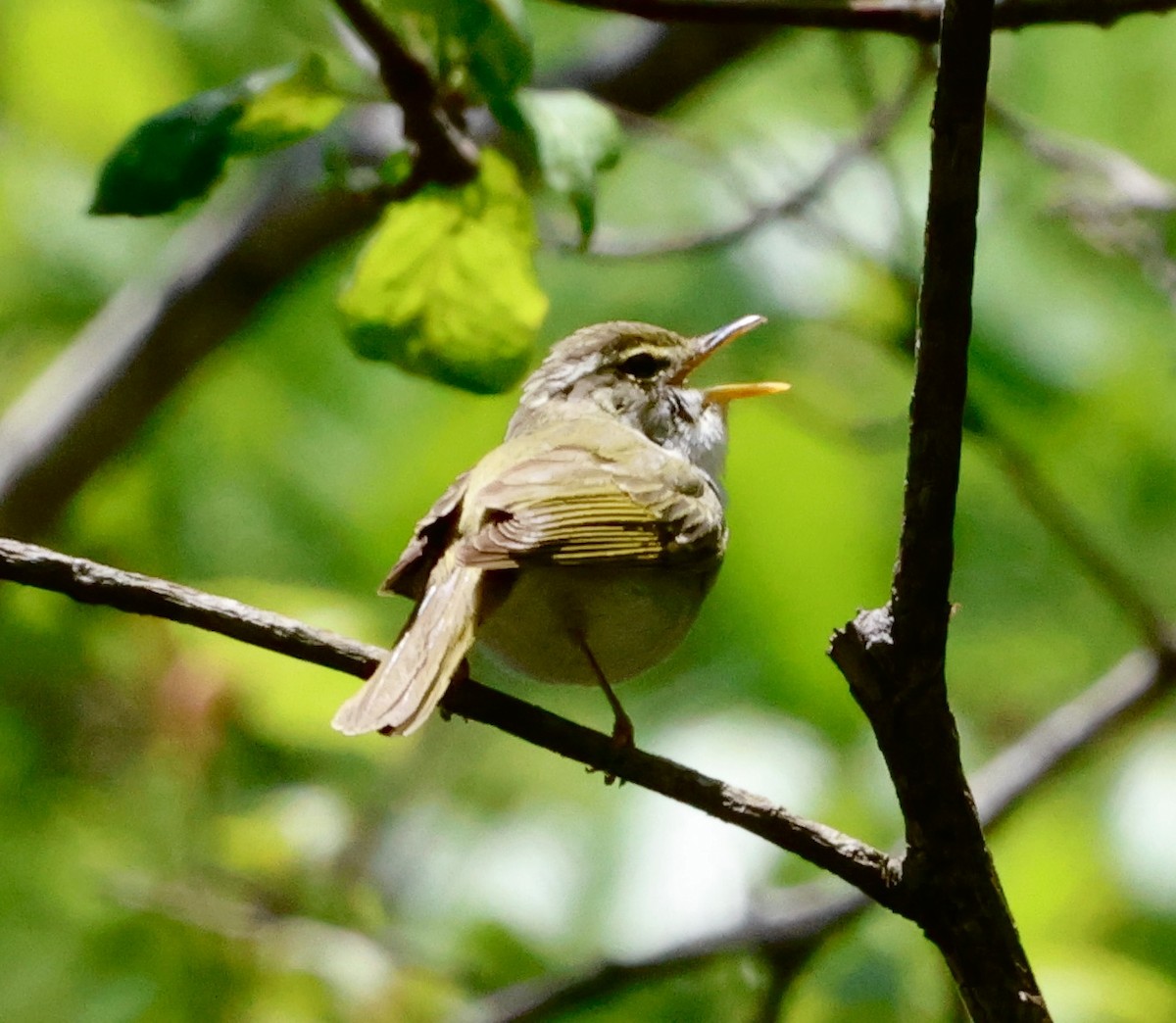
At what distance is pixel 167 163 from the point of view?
2.34 metres

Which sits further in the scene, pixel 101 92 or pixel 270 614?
pixel 101 92

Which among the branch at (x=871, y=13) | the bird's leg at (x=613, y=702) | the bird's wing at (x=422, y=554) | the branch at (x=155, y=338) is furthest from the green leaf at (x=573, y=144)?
the branch at (x=155, y=338)

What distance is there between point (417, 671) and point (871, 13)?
1216 mm

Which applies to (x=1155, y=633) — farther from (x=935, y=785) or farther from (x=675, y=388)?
(x=935, y=785)

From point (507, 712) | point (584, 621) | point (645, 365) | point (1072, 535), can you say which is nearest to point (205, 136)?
point (507, 712)

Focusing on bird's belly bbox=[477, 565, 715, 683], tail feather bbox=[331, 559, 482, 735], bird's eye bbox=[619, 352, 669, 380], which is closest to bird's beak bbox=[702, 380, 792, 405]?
bird's eye bbox=[619, 352, 669, 380]

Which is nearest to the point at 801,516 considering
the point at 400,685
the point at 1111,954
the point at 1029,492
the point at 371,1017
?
the point at 1029,492

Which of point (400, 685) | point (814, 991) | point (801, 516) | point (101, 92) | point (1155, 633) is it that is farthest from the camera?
→ point (101, 92)

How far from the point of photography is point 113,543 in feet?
15.3

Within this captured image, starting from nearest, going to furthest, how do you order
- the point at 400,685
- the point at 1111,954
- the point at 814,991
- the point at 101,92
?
the point at 400,685, the point at 814,991, the point at 1111,954, the point at 101,92

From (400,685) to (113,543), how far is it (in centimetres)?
258

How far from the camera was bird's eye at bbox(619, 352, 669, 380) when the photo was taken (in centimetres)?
409

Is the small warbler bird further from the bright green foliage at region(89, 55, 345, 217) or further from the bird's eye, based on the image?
the bright green foliage at region(89, 55, 345, 217)

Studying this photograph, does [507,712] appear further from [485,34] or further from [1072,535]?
[1072,535]
